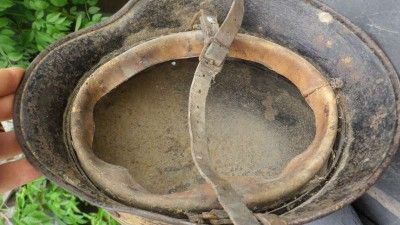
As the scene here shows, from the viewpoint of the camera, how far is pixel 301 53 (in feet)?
4.33

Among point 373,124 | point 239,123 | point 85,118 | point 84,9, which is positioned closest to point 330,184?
point 373,124

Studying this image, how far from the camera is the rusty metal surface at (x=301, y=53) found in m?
1.05

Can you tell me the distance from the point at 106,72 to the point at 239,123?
15.4 inches

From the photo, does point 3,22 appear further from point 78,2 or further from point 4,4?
point 78,2

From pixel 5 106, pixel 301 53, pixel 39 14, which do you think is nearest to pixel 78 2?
pixel 39 14

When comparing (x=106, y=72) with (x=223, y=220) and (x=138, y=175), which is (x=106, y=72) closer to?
(x=138, y=175)

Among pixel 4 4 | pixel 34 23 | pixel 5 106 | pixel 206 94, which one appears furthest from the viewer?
pixel 34 23

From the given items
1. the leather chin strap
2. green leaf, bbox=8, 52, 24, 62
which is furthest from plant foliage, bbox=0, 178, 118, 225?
the leather chin strap

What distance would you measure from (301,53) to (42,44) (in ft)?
2.96

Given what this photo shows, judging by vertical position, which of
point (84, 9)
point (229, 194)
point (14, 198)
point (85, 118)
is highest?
point (229, 194)

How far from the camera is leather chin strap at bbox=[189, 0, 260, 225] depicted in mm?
963

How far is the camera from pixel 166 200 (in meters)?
1.04

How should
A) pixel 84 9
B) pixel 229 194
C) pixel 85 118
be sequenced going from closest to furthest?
pixel 229 194
pixel 85 118
pixel 84 9

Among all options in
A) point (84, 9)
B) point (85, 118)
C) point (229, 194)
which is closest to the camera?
point (229, 194)
